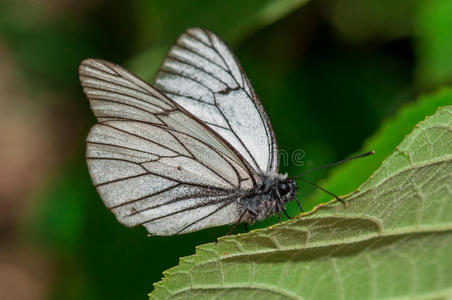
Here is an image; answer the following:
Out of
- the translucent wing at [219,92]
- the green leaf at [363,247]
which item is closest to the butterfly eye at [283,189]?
the translucent wing at [219,92]

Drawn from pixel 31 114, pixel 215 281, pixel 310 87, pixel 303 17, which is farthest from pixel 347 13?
pixel 31 114

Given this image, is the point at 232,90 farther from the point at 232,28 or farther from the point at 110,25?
the point at 110,25

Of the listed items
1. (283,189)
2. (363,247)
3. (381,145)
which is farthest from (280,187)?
(363,247)

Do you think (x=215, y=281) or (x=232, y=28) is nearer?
(x=215, y=281)

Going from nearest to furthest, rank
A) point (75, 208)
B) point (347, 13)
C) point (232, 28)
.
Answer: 1. point (232, 28)
2. point (347, 13)
3. point (75, 208)

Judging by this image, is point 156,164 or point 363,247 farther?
point 156,164

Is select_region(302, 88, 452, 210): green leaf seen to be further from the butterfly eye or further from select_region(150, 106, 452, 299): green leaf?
select_region(150, 106, 452, 299): green leaf

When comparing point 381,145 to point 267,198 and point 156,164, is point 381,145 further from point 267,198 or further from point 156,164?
point 156,164
